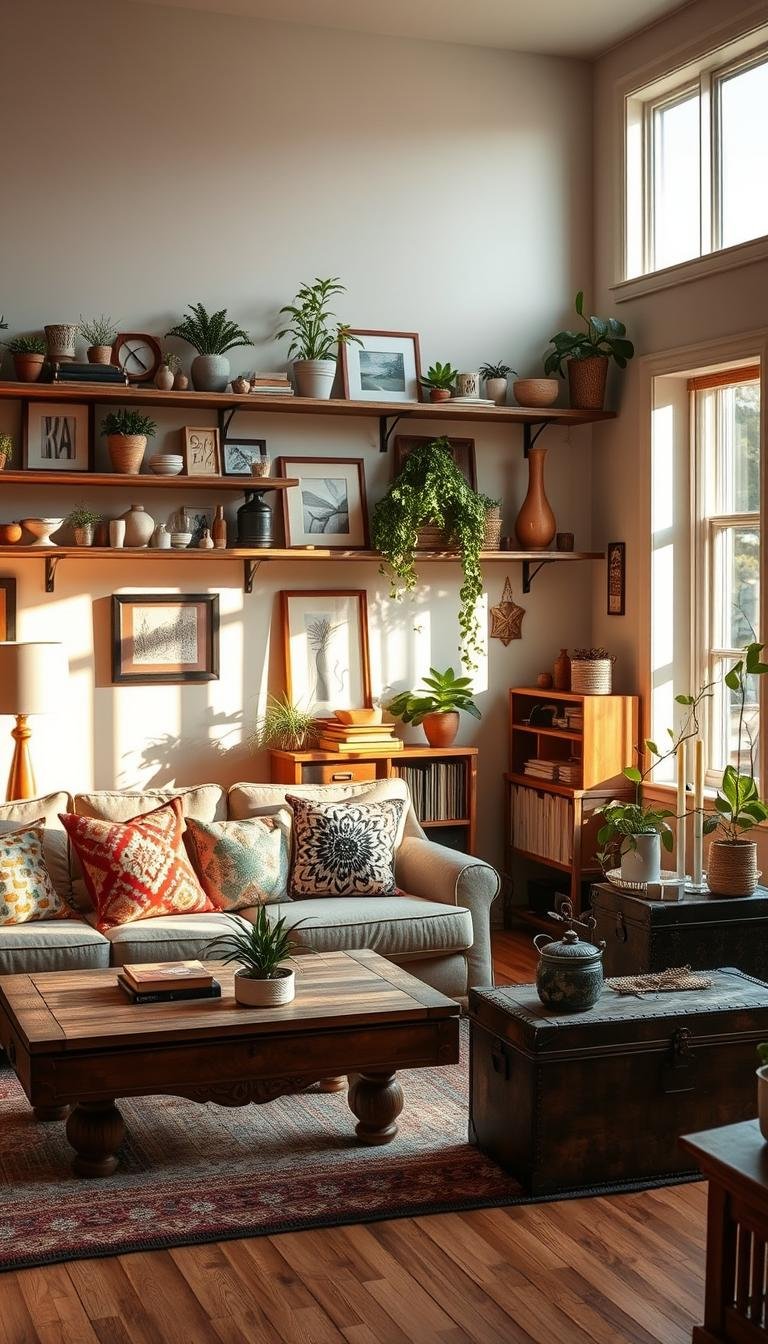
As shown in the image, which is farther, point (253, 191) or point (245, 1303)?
point (253, 191)

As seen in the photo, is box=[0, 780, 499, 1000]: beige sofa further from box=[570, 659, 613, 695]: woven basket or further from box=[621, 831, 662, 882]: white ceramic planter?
box=[570, 659, 613, 695]: woven basket

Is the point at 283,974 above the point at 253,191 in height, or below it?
below

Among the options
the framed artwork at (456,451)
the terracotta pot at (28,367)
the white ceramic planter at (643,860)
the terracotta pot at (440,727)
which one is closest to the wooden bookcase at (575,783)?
the terracotta pot at (440,727)

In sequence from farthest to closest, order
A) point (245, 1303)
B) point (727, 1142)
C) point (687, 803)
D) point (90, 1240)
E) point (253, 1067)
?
point (687, 803), point (253, 1067), point (90, 1240), point (245, 1303), point (727, 1142)

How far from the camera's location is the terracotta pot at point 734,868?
4828mm

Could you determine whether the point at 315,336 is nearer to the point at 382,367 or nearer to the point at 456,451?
the point at 382,367

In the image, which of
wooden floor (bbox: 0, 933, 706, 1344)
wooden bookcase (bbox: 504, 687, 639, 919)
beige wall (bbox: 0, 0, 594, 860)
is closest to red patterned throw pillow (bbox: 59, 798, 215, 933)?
beige wall (bbox: 0, 0, 594, 860)

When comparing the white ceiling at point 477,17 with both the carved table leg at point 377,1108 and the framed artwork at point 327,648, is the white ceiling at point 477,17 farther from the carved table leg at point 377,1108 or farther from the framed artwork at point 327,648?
the carved table leg at point 377,1108

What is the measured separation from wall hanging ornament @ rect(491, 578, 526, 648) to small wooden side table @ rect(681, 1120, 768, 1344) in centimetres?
389

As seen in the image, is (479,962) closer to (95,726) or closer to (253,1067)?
(253,1067)

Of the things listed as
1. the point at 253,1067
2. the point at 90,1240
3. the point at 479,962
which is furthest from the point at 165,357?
the point at 90,1240

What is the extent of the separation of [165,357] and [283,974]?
2925 mm

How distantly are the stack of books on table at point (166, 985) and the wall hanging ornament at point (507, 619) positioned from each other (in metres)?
2.94

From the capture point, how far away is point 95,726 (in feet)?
19.3
